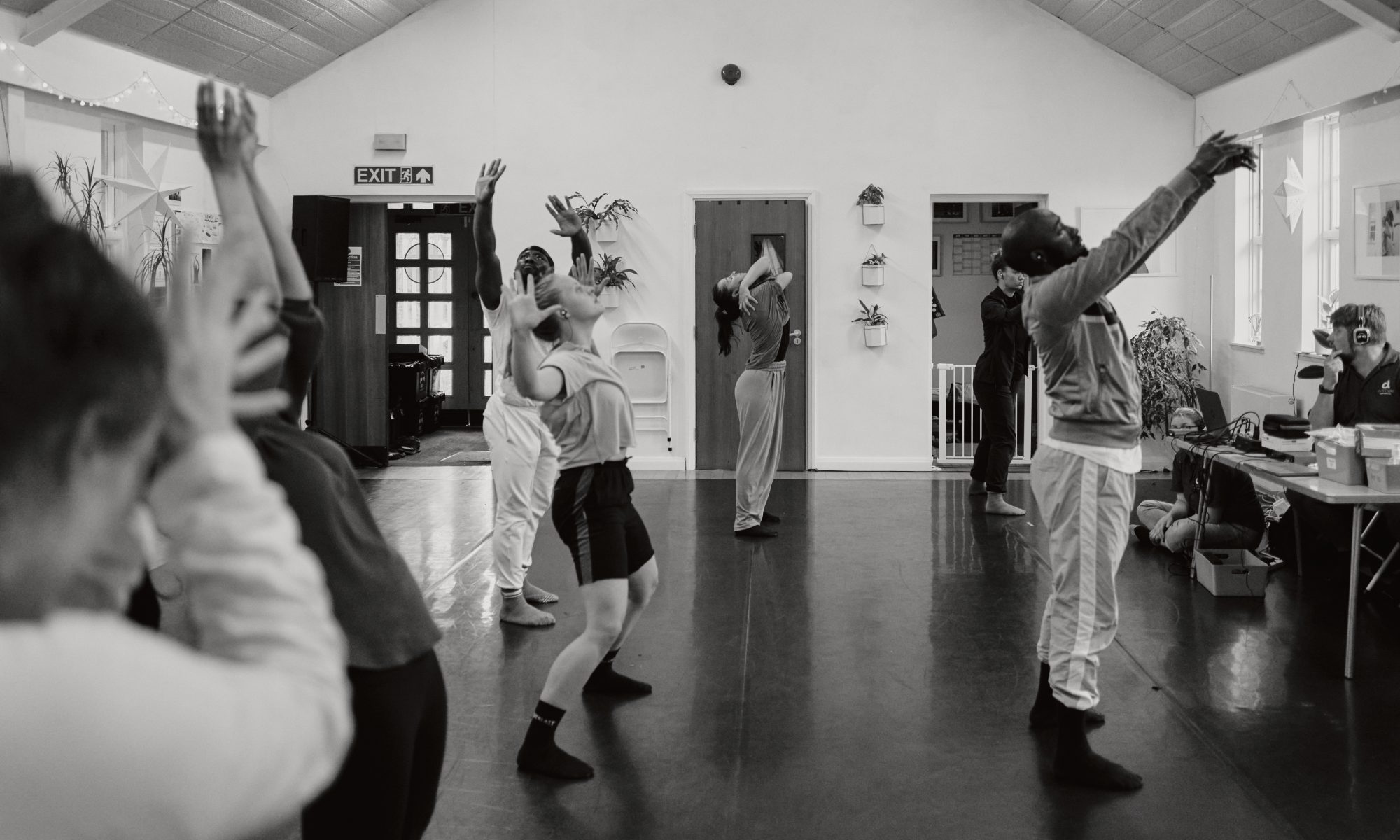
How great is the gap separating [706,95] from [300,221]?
362cm

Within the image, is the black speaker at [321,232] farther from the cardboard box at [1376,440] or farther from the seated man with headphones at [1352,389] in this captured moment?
the cardboard box at [1376,440]

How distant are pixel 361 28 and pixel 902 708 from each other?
8159 mm

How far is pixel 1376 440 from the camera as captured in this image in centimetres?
447

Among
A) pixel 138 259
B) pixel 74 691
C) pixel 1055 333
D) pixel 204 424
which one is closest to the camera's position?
pixel 74 691

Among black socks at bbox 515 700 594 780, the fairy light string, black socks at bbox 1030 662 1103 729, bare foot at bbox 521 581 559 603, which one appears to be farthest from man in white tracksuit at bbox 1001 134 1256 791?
the fairy light string

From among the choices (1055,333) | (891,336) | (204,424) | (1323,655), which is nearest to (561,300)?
(1055,333)

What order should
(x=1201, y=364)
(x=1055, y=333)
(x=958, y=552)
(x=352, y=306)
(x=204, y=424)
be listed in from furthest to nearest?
(x=352, y=306)
(x=1201, y=364)
(x=958, y=552)
(x=1055, y=333)
(x=204, y=424)

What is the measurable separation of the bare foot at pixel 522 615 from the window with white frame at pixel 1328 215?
5521 mm

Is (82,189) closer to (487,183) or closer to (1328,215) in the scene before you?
(487,183)

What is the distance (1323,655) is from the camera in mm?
4648

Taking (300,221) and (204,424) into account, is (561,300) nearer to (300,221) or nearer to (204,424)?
(204,424)

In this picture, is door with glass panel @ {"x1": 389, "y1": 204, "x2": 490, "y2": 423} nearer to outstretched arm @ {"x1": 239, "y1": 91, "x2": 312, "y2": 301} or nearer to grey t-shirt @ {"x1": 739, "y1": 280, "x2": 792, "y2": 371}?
grey t-shirt @ {"x1": 739, "y1": 280, "x2": 792, "y2": 371}

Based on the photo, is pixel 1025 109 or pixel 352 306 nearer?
pixel 1025 109

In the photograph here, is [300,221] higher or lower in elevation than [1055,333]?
higher
